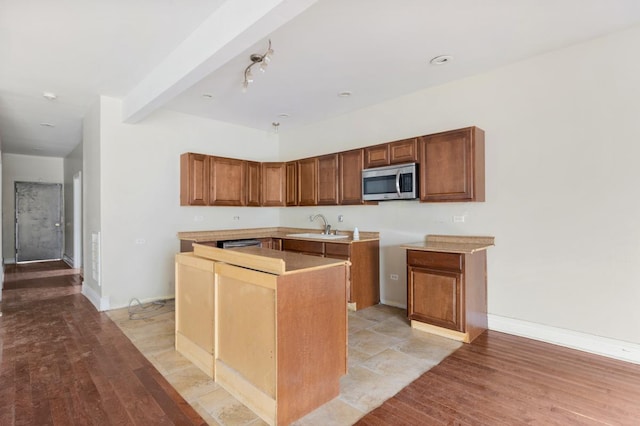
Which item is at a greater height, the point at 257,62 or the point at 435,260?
the point at 257,62

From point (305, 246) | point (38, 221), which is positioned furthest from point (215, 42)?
point (38, 221)

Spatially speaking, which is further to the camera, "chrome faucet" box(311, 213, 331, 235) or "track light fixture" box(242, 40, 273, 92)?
"chrome faucet" box(311, 213, 331, 235)

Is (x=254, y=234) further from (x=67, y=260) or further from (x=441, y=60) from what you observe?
(x=67, y=260)

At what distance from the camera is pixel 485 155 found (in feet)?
11.4

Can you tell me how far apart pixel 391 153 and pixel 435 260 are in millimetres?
1442

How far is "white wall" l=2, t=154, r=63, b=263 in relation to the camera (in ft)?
25.1

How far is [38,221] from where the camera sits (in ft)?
26.8

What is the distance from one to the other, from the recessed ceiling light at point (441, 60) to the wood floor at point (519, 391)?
9.00 feet

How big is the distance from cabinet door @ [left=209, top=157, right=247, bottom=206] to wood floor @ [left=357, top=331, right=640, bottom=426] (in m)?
3.69

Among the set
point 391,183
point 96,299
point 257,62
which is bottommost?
point 96,299

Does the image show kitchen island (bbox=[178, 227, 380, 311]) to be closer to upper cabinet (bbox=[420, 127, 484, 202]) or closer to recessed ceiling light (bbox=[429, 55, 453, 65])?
upper cabinet (bbox=[420, 127, 484, 202])

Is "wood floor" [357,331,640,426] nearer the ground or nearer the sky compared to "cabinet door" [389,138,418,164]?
nearer the ground

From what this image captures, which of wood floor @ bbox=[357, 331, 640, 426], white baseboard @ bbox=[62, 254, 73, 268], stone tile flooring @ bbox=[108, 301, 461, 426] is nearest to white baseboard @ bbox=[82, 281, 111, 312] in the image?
stone tile flooring @ bbox=[108, 301, 461, 426]

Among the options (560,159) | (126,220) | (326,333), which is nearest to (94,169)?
(126,220)
